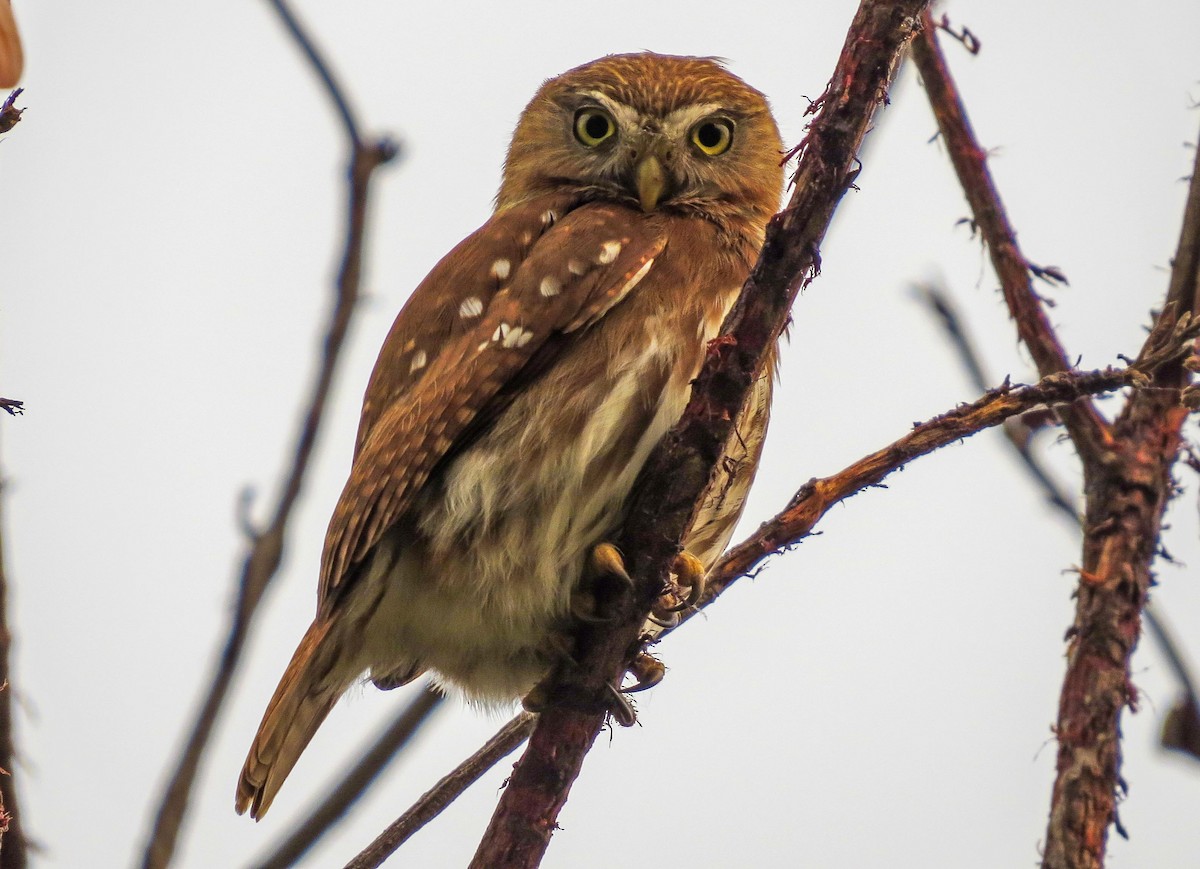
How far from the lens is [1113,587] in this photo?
12.3ft

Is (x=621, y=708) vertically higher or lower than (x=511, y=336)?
lower

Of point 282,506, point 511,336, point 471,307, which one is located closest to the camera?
point 282,506

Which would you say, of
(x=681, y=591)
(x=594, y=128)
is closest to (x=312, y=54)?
(x=681, y=591)

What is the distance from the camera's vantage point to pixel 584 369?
3658 millimetres

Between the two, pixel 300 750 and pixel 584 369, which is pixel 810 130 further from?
pixel 300 750

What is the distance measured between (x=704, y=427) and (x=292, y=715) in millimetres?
1573

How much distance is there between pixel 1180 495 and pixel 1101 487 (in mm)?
276

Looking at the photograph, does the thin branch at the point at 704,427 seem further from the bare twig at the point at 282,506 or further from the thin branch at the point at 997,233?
the thin branch at the point at 997,233

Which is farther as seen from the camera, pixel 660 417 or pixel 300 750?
pixel 300 750

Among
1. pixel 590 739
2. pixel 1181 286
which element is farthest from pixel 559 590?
pixel 1181 286

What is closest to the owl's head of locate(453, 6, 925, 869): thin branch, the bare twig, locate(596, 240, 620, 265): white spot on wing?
locate(596, 240, 620, 265): white spot on wing

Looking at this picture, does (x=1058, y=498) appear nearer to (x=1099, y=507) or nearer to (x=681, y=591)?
(x=1099, y=507)

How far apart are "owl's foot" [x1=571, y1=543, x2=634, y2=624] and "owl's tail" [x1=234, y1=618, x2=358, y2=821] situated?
0.74m

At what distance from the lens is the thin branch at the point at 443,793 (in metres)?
2.86
